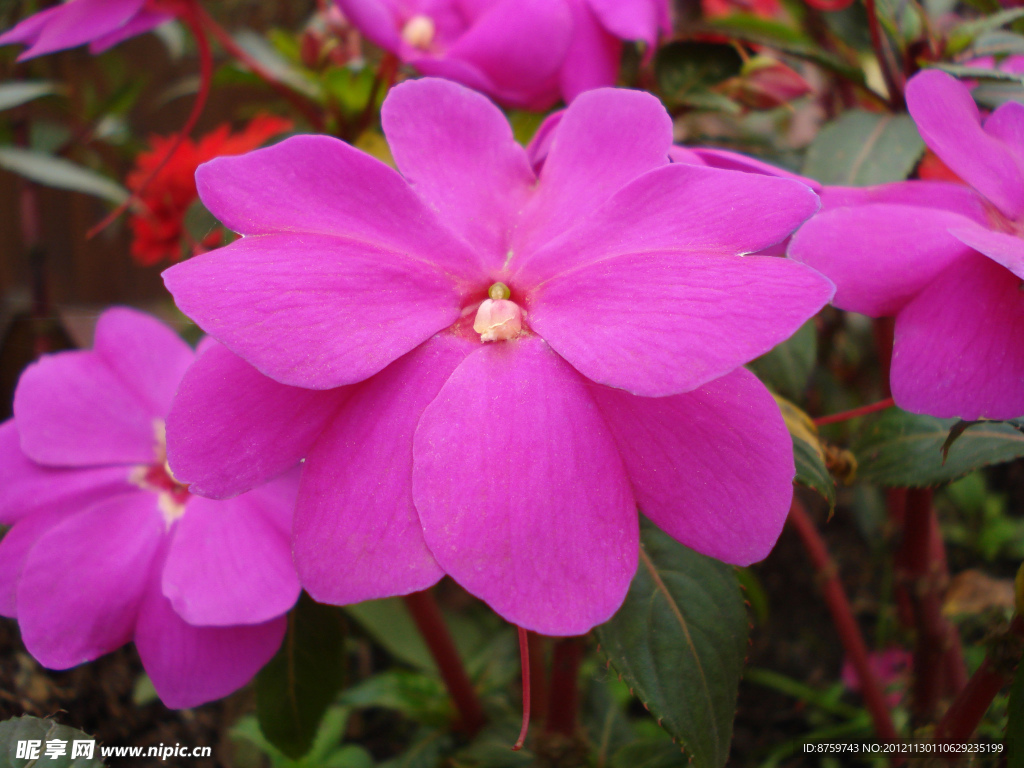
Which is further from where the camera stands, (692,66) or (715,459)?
(692,66)

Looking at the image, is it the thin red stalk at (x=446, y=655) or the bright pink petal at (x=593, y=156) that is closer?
the bright pink petal at (x=593, y=156)

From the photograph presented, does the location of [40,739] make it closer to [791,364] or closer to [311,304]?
[311,304]

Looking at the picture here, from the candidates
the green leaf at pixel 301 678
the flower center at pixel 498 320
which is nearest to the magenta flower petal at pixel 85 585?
the green leaf at pixel 301 678

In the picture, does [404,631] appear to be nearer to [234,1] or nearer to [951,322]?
[951,322]

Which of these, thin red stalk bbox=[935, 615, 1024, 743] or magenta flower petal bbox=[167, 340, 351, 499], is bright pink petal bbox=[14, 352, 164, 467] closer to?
magenta flower petal bbox=[167, 340, 351, 499]

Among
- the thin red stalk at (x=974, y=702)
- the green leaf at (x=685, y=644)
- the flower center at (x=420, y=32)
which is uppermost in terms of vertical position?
the flower center at (x=420, y=32)

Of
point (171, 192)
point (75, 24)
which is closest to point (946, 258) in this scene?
point (75, 24)

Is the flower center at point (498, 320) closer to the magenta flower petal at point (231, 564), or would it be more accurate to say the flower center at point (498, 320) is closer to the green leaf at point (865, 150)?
the magenta flower petal at point (231, 564)
